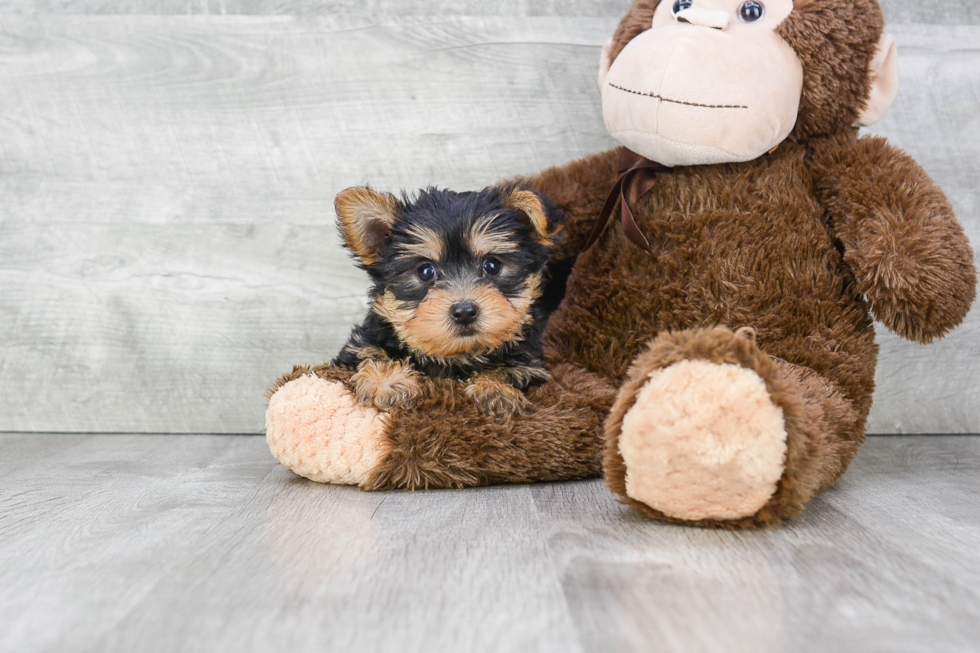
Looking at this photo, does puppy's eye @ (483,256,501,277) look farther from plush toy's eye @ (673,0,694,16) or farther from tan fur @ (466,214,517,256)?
plush toy's eye @ (673,0,694,16)

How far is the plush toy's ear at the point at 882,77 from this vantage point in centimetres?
189

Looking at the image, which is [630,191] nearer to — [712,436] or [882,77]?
[882,77]

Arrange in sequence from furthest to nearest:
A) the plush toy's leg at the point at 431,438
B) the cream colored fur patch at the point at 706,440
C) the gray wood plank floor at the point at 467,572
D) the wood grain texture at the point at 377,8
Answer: the wood grain texture at the point at 377,8, the plush toy's leg at the point at 431,438, the cream colored fur patch at the point at 706,440, the gray wood plank floor at the point at 467,572

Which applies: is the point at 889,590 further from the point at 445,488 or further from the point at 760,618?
the point at 445,488

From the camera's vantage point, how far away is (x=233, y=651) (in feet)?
3.36

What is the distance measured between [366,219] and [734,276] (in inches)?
34.1

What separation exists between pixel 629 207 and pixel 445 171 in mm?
727

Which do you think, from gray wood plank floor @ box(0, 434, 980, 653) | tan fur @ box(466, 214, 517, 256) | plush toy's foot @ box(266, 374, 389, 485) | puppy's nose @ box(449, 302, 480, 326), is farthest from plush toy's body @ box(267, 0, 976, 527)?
tan fur @ box(466, 214, 517, 256)

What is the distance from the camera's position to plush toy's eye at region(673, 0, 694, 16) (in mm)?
1924

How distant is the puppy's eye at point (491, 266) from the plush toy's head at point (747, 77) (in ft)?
1.52

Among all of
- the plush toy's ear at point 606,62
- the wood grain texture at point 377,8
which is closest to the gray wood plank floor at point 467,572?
the plush toy's ear at point 606,62

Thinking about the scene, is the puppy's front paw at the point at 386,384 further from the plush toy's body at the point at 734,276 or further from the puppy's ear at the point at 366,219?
the puppy's ear at the point at 366,219

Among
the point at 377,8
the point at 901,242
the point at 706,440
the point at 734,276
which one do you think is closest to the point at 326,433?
the point at 706,440

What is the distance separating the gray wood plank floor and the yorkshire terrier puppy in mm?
264
